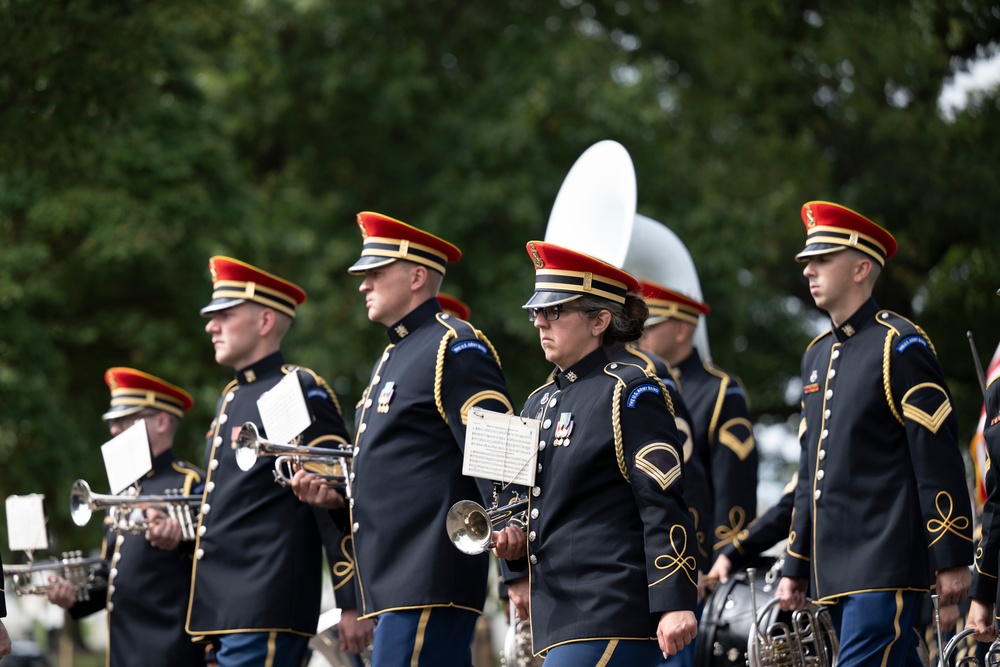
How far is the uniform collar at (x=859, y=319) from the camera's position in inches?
267

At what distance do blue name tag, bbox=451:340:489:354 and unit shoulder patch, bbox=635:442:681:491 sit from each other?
1564 mm

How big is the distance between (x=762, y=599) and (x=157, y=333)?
10.9 meters

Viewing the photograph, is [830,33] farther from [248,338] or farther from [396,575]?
[396,575]

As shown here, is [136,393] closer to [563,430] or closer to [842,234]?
[563,430]

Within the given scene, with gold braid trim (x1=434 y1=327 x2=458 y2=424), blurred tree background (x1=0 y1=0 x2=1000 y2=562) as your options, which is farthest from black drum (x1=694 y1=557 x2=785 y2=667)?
blurred tree background (x1=0 y1=0 x2=1000 y2=562)

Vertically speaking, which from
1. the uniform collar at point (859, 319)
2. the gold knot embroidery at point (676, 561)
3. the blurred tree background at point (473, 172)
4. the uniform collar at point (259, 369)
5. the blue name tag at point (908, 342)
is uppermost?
the blurred tree background at point (473, 172)

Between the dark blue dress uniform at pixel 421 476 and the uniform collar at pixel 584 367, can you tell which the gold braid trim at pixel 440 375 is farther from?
the uniform collar at pixel 584 367

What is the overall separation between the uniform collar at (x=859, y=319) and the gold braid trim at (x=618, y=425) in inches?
63.8

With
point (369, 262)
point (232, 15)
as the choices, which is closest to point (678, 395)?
point (369, 262)

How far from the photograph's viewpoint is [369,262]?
726cm

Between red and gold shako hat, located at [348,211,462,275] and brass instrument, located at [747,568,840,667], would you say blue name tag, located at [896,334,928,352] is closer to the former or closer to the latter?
brass instrument, located at [747,568,840,667]

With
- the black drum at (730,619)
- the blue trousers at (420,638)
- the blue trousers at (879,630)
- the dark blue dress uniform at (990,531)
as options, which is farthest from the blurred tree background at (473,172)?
the dark blue dress uniform at (990,531)

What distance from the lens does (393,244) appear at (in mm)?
7234

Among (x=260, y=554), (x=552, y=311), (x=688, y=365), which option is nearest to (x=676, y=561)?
(x=552, y=311)
